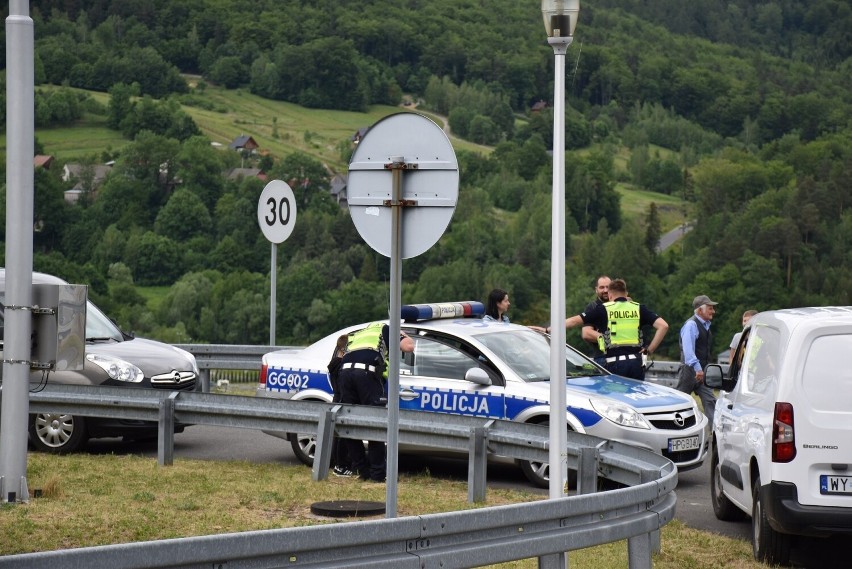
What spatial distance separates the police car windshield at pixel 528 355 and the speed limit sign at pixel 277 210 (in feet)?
17.9

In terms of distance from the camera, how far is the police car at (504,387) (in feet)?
36.8

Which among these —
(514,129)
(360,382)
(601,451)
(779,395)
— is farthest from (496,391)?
(514,129)

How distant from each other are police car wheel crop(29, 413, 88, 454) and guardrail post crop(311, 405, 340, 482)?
2.64m

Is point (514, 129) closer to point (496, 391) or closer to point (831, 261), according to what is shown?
point (831, 261)

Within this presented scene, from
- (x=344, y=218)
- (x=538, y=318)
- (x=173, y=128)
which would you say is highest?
(x=173, y=128)

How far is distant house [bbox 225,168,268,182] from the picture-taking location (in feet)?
547

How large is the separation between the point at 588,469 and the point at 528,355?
298 cm

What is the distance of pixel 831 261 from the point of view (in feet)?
381

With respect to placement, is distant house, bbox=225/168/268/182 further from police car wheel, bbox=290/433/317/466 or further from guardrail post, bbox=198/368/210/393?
police car wheel, bbox=290/433/317/466

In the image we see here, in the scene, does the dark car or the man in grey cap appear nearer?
the dark car

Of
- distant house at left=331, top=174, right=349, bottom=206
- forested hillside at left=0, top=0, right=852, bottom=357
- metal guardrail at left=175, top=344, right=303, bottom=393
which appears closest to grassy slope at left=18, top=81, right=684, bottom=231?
forested hillside at left=0, top=0, right=852, bottom=357

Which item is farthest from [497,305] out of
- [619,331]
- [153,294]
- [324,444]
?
[153,294]

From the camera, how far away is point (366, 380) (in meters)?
11.4

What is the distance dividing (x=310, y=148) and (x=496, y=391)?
175678 mm
